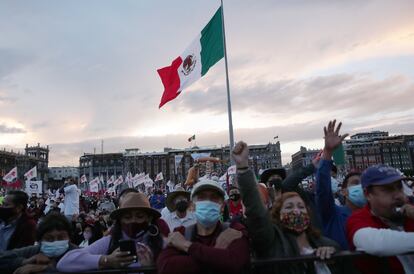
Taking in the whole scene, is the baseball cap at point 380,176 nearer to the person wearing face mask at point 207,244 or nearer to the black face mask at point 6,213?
the person wearing face mask at point 207,244

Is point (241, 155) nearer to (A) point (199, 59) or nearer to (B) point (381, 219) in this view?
(B) point (381, 219)

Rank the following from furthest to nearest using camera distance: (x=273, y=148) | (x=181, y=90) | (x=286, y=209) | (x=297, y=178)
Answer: (x=273, y=148)
(x=181, y=90)
(x=297, y=178)
(x=286, y=209)

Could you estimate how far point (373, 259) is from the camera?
2604mm

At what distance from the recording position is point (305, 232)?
9.78 feet

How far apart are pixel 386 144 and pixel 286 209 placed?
154 meters

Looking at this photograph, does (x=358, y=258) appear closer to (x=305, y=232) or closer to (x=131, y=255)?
(x=305, y=232)

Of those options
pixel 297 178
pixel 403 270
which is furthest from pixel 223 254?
pixel 297 178

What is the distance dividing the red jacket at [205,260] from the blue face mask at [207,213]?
271mm

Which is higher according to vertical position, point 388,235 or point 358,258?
point 388,235

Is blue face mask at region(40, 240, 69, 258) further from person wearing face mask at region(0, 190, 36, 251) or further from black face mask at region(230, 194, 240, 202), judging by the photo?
black face mask at region(230, 194, 240, 202)

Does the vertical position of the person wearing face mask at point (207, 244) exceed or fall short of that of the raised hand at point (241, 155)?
it falls short

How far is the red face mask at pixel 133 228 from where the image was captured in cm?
333

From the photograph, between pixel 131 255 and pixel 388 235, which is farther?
pixel 131 255

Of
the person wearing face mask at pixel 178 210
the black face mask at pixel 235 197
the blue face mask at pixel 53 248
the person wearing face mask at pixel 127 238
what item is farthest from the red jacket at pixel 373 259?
the black face mask at pixel 235 197
